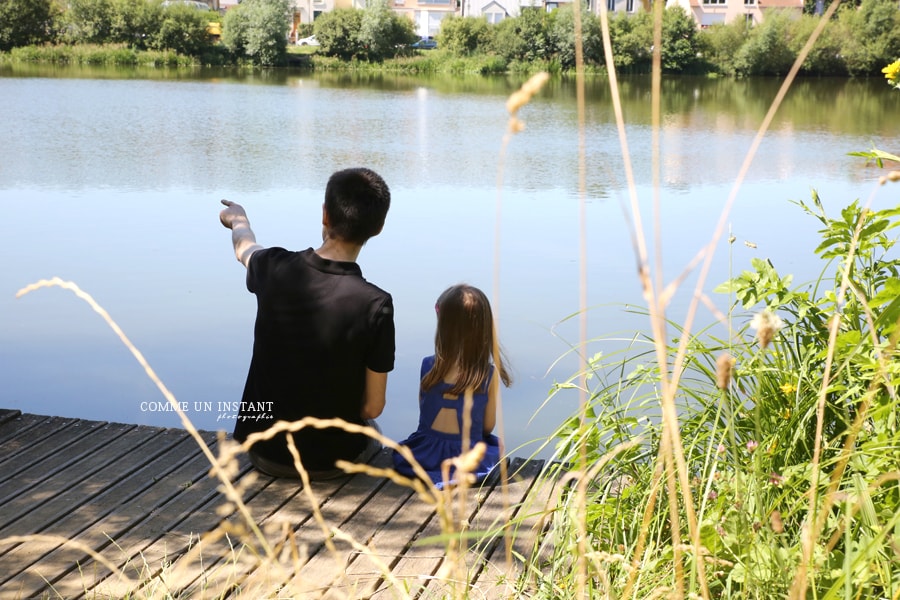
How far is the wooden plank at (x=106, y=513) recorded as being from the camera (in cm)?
229

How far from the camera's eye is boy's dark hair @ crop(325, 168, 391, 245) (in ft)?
8.75

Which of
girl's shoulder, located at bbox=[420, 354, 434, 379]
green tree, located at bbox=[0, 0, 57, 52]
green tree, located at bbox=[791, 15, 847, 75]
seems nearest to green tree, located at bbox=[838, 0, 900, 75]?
green tree, located at bbox=[791, 15, 847, 75]

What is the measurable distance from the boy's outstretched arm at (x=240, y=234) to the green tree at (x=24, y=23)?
1275 inches

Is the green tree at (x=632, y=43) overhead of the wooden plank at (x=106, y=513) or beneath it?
overhead

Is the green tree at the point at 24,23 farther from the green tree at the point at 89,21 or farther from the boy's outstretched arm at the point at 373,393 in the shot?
the boy's outstretched arm at the point at 373,393

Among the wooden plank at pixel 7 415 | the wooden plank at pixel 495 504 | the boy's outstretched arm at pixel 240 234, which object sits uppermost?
the boy's outstretched arm at pixel 240 234

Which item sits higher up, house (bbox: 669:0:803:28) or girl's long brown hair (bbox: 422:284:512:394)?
house (bbox: 669:0:803:28)

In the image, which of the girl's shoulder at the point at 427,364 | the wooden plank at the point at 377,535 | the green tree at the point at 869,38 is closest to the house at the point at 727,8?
the green tree at the point at 869,38

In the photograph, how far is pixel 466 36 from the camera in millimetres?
36906

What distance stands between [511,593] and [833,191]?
8951 millimetres

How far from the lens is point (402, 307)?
19.2 feet

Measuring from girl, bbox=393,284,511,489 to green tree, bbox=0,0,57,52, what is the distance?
32.9 meters

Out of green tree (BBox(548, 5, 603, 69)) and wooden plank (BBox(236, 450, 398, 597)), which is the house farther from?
wooden plank (BBox(236, 450, 398, 597))

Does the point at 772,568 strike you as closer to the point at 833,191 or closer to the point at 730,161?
the point at 833,191
